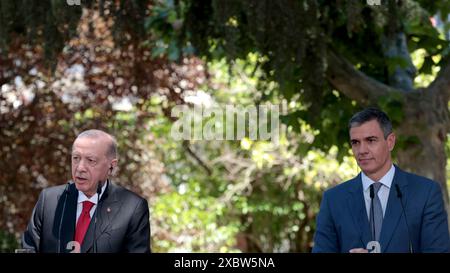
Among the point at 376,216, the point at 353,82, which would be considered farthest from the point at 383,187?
the point at 353,82

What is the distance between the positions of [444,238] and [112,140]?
1.62 m

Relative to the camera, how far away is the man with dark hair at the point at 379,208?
420cm

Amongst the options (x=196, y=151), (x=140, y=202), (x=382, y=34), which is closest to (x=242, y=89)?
(x=196, y=151)

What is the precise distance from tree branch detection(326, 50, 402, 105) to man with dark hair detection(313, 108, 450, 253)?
481 cm

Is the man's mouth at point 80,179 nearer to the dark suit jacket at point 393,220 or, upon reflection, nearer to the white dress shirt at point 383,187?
the dark suit jacket at point 393,220

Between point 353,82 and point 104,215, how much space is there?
5224 millimetres

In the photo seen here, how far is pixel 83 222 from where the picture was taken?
173 inches

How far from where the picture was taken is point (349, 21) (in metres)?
6.73

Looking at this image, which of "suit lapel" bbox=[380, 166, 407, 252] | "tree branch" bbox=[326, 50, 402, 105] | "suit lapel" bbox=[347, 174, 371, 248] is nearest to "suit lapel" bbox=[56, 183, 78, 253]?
"suit lapel" bbox=[347, 174, 371, 248]

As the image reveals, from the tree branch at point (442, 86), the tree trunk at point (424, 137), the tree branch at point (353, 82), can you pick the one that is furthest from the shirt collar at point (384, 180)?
the tree branch at point (442, 86)

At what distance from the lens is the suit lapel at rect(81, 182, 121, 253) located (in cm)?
→ 432

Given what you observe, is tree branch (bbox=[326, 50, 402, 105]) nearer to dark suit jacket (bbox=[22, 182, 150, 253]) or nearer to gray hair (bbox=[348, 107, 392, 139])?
gray hair (bbox=[348, 107, 392, 139])

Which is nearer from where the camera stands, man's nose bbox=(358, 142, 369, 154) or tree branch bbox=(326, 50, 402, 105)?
man's nose bbox=(358, 142, 369, 154)
